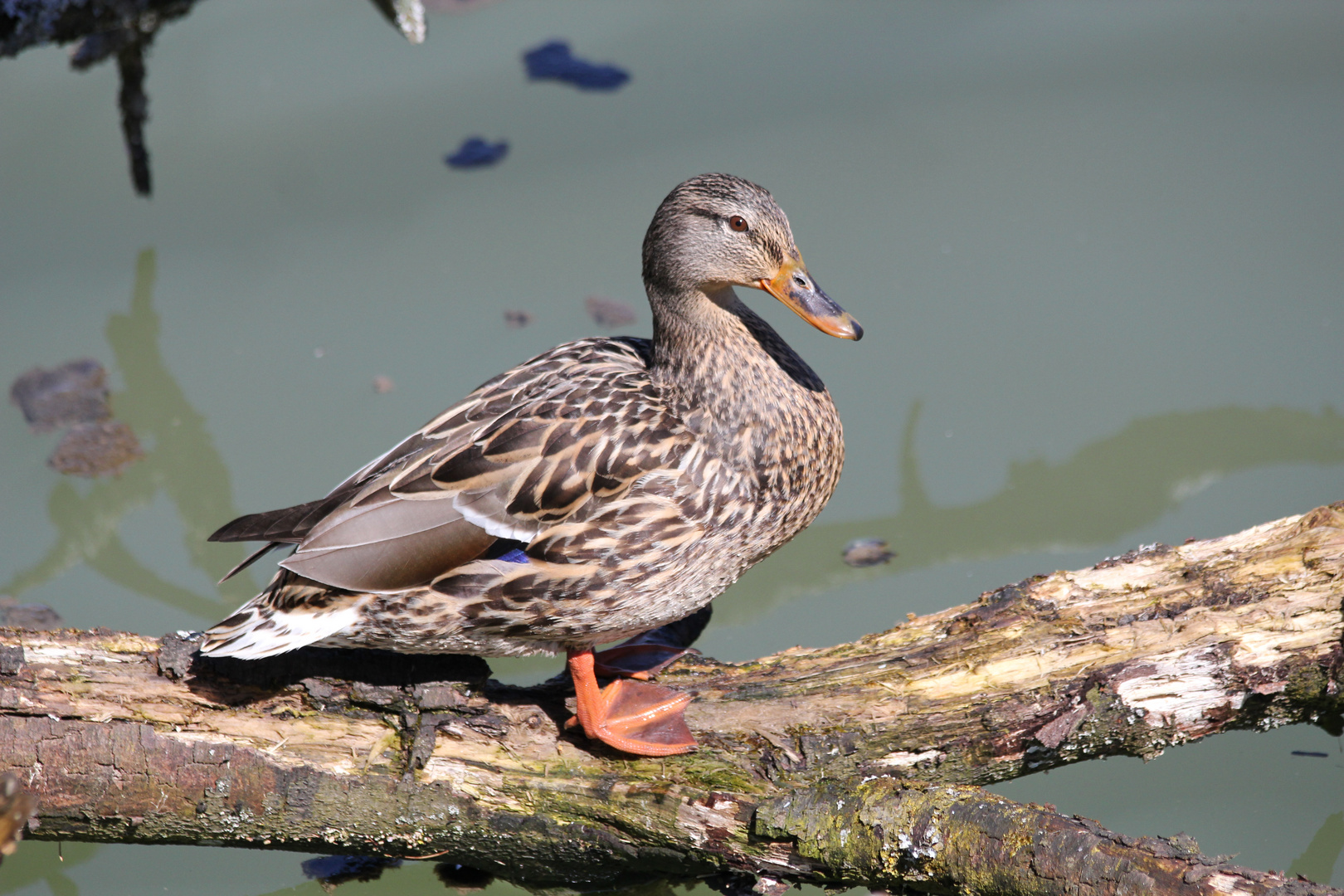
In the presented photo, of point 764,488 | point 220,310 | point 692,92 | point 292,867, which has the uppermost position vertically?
point 692,92

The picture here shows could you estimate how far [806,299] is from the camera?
3031 millimetres

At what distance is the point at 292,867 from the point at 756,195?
8.18 feet

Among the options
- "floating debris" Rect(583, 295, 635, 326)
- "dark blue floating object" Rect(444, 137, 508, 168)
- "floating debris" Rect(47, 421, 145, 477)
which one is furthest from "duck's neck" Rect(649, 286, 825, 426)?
Answer: "dark blue floating object" Rect(444, 137, 508, 168)

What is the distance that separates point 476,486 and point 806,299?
99 centimetres

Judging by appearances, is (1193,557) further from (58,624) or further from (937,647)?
(58,624)

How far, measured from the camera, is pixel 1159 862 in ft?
7.27

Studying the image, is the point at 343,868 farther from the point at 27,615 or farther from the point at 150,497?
the point at 150,497

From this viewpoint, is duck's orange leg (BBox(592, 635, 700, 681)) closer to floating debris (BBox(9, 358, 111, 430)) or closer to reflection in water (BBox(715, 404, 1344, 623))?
reflection in water (BBox(715, 404, 1344, 623))

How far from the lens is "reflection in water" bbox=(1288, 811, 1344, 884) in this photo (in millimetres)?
3377

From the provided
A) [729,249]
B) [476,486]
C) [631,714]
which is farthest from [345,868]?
[729,249]

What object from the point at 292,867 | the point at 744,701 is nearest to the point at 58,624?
the point at 292,867

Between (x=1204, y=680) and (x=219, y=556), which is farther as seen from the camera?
(x=219, y=556)

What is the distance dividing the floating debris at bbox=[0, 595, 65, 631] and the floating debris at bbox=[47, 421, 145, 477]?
2.11 feet

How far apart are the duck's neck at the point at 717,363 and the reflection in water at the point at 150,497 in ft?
7.15
